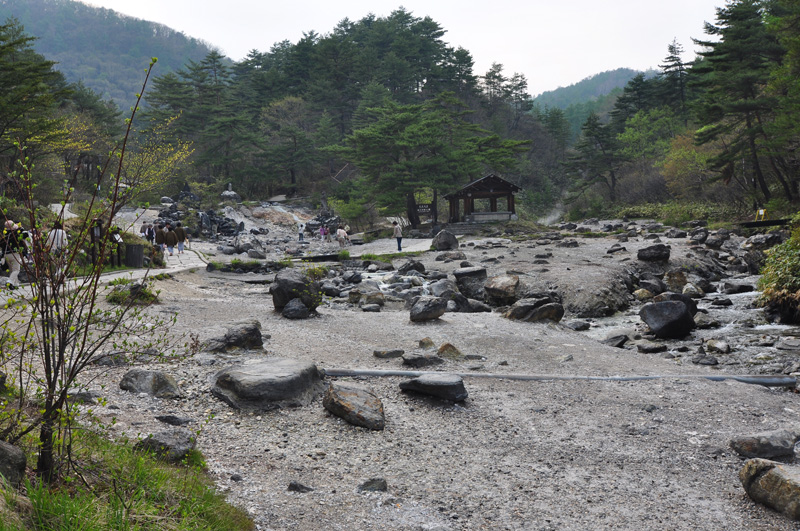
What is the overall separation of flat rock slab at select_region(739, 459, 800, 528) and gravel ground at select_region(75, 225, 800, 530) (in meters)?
0.09

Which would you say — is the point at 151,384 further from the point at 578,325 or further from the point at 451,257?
the point at 451,257

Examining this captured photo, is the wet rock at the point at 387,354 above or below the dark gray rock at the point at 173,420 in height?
below

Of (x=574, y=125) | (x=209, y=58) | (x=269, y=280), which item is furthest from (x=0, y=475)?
(x=574, y=125)

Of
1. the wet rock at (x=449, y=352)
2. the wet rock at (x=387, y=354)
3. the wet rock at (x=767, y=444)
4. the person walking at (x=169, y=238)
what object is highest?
the person walking at (x=169, y=238)

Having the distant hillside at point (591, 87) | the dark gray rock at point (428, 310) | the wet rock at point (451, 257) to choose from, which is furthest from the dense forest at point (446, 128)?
the distant hillside at point (591, 87)

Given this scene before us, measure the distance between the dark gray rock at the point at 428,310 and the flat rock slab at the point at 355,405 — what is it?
15.5 feet

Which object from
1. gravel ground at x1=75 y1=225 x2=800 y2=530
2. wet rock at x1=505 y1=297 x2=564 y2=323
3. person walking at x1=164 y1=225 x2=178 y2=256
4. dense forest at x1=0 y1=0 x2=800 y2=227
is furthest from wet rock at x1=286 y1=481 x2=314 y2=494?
dense forest at x1=0 y1=0 x2=800 y2=227

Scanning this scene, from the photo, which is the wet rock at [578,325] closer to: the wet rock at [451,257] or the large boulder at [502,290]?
the large boulder at [502,290]

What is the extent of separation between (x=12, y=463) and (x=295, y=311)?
765cm

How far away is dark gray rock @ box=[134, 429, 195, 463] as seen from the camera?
149 inches

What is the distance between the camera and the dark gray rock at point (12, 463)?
2.71 m

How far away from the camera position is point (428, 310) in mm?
10188

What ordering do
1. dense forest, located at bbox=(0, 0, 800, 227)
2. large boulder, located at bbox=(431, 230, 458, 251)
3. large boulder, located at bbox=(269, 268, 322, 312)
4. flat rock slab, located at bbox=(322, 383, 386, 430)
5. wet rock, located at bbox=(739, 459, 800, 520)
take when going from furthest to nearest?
dense forest, located at bbox=(0, 0, 800, 227)
large boulder, located at bbox=(431, 230, 458, 251)
large boulder, located at bbox=(269, 268, 322, 312)
flat rock slab, located at bbox=(322, 383, 386, 430)
wet rock, located at bbox=(739, 459, 800, 520)

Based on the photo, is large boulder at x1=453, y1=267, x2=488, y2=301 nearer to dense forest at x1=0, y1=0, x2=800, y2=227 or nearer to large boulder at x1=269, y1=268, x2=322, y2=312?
large boulder at x1=269, y1=268, x2=322, y2=312
